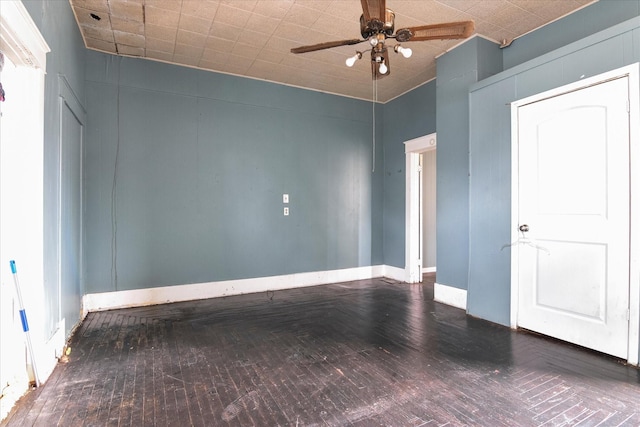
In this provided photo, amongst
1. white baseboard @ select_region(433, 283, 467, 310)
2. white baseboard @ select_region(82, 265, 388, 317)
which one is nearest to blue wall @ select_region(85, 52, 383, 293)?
white baseboard @ select_region(82, 265, 388, 317)

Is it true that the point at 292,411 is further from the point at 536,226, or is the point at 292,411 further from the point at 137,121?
the point at 137,121

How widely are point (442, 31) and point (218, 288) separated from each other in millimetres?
4064

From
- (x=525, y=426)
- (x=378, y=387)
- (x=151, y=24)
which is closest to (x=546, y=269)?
(x=525, y=426)

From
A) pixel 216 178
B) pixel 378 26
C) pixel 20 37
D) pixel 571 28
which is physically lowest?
pixel 216 178

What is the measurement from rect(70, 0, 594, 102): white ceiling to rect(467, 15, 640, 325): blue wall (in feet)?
2.09

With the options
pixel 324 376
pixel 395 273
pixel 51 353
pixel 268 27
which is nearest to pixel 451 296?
pixel 395 273

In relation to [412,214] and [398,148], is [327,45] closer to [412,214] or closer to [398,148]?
[398,148]

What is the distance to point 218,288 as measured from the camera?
471 cm

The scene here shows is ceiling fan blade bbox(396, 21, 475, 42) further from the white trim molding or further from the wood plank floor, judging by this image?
the wood plank floor

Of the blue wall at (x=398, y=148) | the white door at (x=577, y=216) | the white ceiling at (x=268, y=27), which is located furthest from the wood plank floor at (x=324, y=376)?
the white ceiling at (x=268, y=27)

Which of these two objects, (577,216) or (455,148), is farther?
(455,148)

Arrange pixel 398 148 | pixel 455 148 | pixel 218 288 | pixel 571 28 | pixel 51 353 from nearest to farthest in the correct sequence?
pixel 51 353
pixel 571 28
pixel 455 148
pixel 218 288
pixel 398 148

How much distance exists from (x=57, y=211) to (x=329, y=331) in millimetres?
2665

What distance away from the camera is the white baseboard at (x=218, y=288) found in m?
4.10
